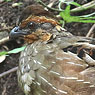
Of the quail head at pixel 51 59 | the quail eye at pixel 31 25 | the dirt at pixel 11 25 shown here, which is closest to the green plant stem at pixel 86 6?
the dirt at pixel 11 25

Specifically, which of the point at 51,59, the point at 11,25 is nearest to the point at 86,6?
the point at 11,25

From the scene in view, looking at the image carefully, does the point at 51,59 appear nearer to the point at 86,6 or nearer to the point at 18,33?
the point at 18,33

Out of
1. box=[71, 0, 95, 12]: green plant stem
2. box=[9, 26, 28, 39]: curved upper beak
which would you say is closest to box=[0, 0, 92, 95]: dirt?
box=[71, 0, 95, 12]: green plant stem

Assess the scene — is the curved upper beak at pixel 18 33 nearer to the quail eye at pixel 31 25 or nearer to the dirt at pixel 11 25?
the quail eye at pixel 31 25

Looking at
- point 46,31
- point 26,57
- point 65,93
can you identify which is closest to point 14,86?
point 26,57

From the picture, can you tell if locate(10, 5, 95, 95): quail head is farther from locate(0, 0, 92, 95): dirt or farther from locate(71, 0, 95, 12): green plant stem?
locate(71, 0, 95, 12): green plant stem

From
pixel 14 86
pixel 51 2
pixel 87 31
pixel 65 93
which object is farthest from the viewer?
pixel 51 2

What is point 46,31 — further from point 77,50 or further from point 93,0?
point 93,0
